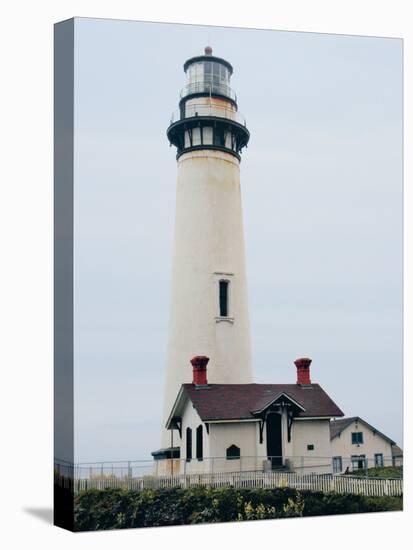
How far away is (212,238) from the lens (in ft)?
78.0

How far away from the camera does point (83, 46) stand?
66.3 ft

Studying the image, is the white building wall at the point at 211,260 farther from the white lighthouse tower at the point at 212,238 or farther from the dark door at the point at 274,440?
the dark door at the point at 274,440

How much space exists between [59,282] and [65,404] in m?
2.17

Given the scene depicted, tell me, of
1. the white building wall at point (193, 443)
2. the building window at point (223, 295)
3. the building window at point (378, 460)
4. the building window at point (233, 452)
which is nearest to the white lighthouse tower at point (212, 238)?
the building window at point (223, 295)

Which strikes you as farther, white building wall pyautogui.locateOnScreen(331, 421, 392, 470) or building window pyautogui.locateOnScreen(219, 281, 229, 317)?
building window pyautogui.locateOnScreen(219, 281, 229, 317)

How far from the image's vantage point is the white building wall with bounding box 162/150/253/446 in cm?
2339

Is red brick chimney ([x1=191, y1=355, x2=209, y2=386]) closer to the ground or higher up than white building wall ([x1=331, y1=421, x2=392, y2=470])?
higher up

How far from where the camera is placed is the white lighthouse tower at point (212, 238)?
2328cm

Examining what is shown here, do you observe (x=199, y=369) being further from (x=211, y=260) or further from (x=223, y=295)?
(x=211, y=260)

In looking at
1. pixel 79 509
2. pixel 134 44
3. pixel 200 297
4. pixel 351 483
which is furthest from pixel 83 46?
pixel 351 483

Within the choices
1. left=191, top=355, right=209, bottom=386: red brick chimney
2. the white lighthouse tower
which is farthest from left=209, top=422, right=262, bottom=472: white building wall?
the white lighthouse tower

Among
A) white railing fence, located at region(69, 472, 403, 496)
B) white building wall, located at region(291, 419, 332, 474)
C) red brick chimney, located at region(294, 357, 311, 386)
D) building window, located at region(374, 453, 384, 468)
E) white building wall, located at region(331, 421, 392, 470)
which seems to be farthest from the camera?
building window, located at region(374, 453, 384, 468)

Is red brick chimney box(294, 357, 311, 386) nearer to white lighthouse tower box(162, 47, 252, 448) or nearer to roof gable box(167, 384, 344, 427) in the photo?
roof gable box(167, 384, 344, 427)

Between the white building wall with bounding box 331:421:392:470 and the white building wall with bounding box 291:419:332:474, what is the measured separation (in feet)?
0.63
